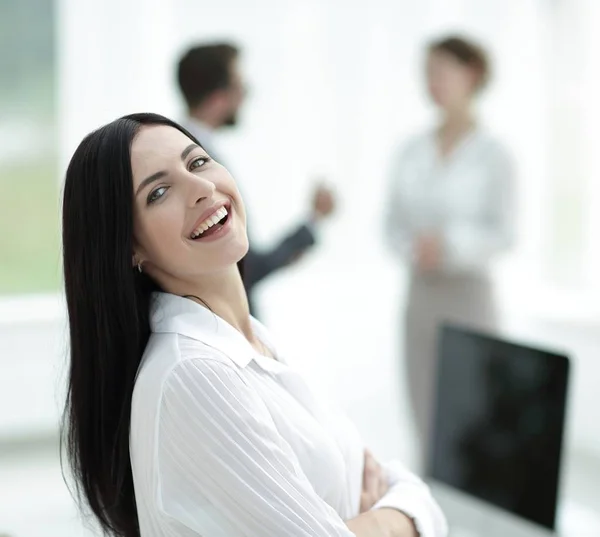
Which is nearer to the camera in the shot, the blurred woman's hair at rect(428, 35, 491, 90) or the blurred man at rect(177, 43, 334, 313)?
the blurred man at rect(177, 43, 334, 313)

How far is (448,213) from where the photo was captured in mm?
3564

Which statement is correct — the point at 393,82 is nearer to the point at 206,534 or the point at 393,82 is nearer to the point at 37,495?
the point at 37,495

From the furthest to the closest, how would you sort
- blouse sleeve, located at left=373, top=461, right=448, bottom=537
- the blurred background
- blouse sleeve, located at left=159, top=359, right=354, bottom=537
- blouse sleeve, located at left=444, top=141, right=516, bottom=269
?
the blurred background, blouse sleeve, located at left=444, top=141, right=516, bottom=269, blouse sleeve, located at left=373, top=461, right=448, bottom=537, blouse sleeve, located at left=159, top=359, right=354, bottom=537

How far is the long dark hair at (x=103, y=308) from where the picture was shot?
132 centimetres

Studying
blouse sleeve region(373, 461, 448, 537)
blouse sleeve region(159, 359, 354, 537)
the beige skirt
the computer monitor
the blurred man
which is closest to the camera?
blouse sleeve region(159, 359, 354, 537)

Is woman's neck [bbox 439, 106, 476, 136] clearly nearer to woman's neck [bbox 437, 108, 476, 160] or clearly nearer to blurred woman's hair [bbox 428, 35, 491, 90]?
Answer: woman's neck [bbox 437, 108, 476, 160]

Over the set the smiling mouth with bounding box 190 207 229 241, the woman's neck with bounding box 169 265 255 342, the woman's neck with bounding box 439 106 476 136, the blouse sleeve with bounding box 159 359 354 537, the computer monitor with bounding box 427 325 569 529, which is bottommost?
the computer monitor with bounding box 427 325 569 529

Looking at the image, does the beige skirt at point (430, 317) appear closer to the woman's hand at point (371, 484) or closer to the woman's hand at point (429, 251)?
the woman's hand at point (429, 251)

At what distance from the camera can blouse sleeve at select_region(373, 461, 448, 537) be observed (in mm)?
1532

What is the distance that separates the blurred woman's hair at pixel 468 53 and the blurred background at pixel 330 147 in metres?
1.07

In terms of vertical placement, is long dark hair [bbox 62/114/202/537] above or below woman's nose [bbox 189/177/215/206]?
below

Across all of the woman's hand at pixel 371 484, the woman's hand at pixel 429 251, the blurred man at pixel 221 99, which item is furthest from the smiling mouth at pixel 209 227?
the woman's hand at pixel 429 251

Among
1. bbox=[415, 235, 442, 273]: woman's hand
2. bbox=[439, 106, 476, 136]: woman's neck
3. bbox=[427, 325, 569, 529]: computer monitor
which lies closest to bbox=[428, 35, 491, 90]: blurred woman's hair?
bbox=[439, 106, 476, 136]: woman's neck

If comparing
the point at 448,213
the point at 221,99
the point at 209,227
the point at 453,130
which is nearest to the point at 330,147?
the point at 453,130
